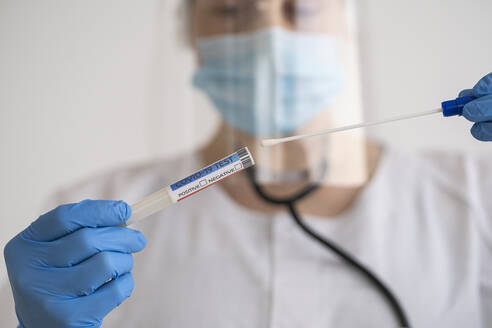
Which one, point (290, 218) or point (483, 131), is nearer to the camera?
point (483, 131)

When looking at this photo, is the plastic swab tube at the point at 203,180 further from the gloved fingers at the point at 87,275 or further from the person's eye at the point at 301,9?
the person's eye at the point at 301,9

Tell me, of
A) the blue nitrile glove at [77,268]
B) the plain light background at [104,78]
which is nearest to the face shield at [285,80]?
the plain light background at [104,78]

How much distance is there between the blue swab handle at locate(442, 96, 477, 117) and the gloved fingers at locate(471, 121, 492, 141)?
0.15 ft

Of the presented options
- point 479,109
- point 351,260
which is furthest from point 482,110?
point 351,260

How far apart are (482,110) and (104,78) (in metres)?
1.25

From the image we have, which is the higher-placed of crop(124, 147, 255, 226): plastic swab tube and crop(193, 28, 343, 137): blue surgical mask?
crop(193, 28, 343, 137): blue surgical mask

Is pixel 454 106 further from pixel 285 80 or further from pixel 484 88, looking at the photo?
pixel 285 80

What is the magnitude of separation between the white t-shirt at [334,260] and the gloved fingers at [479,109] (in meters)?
0.35

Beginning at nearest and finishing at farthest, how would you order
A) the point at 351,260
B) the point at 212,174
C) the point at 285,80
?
the point at 212,174 < the point at 351,260 < the point at 285,80

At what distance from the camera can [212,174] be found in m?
0.61

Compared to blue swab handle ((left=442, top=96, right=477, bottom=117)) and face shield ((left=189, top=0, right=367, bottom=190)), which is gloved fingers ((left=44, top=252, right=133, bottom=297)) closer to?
face shield ((left=189, top=0, right=367, bottom=190))

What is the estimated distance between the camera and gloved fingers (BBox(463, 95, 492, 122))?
609 mm

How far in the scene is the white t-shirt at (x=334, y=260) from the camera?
81cm

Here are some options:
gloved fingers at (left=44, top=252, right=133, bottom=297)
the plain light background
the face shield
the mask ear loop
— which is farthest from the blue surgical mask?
gloved fingers at (left=44, top=252, right=133, bottom=297)
